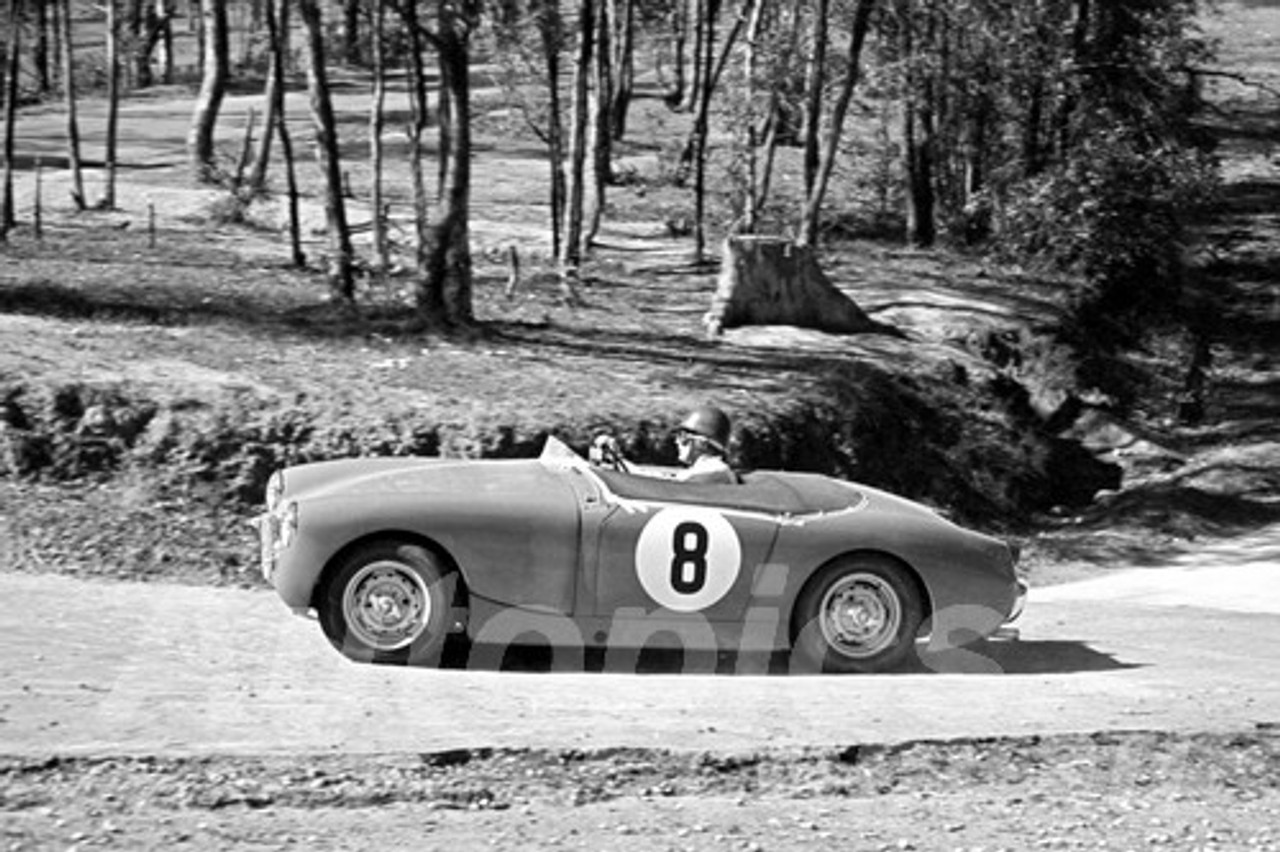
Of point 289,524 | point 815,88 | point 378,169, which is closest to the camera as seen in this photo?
point 289,524

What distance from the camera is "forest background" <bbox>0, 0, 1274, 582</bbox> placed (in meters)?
16.1

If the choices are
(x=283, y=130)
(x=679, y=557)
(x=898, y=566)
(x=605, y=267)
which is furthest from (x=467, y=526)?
(x=605, y=267)

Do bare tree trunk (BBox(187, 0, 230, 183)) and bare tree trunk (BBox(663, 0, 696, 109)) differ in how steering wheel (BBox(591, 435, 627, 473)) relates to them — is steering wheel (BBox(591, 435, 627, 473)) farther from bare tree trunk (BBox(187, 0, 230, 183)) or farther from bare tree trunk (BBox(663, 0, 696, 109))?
bare tree trunk (BBox(663, 0, 696, 109))

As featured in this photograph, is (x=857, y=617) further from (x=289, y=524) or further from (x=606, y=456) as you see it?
(x=289, y=524)

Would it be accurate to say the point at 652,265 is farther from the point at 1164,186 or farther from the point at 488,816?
the point at 488,816

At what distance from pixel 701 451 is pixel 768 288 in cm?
1160

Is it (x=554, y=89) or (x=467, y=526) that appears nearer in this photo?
(x=467, y=526)

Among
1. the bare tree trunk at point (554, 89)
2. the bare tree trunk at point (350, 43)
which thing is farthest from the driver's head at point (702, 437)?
the bare tree trunk at point (350, 43)

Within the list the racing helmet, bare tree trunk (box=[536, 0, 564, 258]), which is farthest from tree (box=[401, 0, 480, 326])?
the racing helmet

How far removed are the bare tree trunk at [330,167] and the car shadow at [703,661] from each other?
10.5 metres

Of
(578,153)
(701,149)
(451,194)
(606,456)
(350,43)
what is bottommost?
(606,456)

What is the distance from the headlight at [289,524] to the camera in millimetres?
10539

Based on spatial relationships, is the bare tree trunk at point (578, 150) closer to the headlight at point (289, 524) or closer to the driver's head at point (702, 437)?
the driver's head at point (702, 437)

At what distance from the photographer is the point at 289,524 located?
34.8 feet
